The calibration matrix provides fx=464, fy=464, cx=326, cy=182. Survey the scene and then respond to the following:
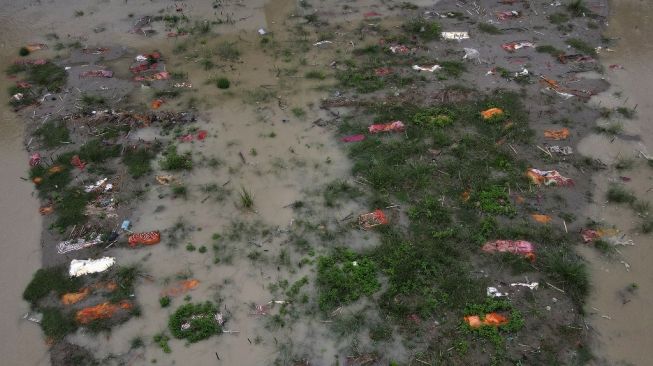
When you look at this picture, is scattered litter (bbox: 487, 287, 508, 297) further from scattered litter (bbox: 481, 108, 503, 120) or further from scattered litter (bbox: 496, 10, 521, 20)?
scattered litter (bbox: 496, 10, 521, 20)

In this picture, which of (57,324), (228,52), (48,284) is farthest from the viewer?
(228,52)

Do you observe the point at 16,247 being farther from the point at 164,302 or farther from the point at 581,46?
the point at 581,46

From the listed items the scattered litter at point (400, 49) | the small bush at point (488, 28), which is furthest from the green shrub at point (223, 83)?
the small bush at point (488, 28)

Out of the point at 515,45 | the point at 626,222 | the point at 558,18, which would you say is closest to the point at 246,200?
the point at 626,222

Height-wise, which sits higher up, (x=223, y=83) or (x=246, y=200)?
(x=223, y=83)

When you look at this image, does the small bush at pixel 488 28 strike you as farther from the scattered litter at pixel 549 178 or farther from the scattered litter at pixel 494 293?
the scattered litter at pixel 494 293

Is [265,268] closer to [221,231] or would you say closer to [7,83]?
[221,231]

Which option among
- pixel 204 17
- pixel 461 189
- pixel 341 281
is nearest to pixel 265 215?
pixel 341 281
